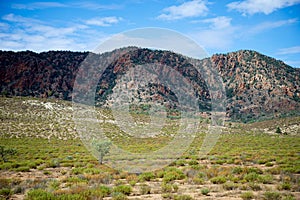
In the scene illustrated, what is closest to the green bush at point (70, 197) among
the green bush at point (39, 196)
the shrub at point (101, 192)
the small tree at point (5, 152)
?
the green bush at point (39, 196)

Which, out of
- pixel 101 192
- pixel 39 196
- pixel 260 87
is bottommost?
pixel 101 192

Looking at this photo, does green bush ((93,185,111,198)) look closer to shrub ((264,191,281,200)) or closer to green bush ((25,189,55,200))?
green bush ((25,189,55,200))

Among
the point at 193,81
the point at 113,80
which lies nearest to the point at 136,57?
the point at 113,80

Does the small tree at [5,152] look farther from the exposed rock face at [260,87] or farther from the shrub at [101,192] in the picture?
the exposed rock face at [260,87]

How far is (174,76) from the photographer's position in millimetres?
83250

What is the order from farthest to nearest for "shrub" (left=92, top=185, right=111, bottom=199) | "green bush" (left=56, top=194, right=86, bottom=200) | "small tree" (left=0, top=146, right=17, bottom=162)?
1. "small tree" (left=0, top=146, right=17, bottom=162)
2. "shrub" (left=92, top=185, right=111, bottom=199)
3. "green bush" (left=56, top=194, right=86, bottom=200)

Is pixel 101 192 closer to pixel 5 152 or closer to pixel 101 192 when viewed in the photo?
pixel 101 192

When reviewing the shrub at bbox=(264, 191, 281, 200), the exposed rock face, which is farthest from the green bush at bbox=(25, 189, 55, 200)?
the exposed rock face

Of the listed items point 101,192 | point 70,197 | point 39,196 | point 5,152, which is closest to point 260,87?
point 5,152

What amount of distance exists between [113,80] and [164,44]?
91286 millimetres

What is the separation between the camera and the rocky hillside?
93.6m

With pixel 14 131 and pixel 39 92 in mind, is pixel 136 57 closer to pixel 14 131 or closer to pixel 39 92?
pixel 39 92

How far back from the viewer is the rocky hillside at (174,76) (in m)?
93.6

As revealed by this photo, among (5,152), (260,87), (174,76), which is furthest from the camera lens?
(260,87)
